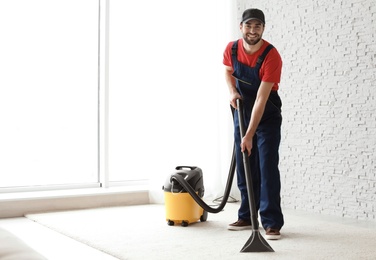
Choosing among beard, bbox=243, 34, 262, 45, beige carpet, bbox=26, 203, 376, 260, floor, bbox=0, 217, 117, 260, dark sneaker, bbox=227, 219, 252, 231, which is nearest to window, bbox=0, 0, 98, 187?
beige carpet, bbox=26, 203, 376, 260

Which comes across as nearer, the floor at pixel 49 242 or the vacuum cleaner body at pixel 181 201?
the floor at pixel 49 242

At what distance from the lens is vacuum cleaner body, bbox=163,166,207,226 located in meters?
3.38

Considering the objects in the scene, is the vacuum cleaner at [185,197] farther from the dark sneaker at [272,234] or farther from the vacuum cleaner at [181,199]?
the dark sneaker at [272,234]

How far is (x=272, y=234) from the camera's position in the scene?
3.00 metres

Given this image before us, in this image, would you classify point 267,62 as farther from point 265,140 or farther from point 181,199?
point 181,199

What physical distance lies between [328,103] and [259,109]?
119 cm

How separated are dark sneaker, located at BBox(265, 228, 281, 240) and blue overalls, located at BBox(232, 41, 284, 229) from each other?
23 millimetres

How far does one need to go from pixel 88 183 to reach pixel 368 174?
6.98 feet

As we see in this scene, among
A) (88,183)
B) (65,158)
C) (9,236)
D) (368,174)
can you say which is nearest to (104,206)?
(88,183)

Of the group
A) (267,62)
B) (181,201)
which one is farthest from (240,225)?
(267,62)

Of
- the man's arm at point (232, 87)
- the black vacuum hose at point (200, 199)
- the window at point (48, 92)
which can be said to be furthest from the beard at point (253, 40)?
the window at point (48, 92)

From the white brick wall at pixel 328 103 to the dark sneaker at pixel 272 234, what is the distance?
0.98 meters

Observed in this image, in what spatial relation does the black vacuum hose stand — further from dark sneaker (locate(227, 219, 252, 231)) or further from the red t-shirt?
the red t-shirt

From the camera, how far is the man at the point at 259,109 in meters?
3.00
